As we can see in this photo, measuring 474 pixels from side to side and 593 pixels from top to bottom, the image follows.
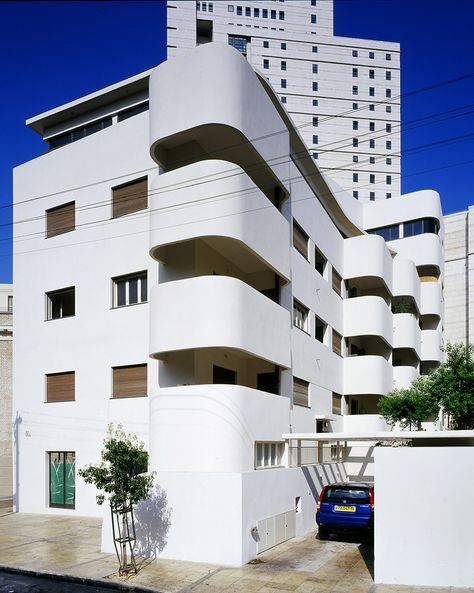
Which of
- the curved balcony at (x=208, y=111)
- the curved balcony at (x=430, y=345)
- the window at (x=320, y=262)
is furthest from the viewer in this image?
the curved balcony at (x=430, y=345)

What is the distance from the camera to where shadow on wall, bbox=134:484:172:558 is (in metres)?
13.0

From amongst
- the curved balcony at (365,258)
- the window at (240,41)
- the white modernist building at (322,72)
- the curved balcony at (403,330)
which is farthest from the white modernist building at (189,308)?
the window at (240,41)

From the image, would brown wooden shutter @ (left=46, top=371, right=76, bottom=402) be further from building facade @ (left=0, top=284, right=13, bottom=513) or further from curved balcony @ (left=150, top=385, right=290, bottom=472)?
building facade @ (left=0, top=284, right=13, bottom=513)

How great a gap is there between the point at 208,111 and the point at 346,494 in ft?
33.8

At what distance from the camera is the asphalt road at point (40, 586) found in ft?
35.2

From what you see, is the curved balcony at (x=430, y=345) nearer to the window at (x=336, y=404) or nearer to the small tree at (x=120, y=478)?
the window at (x=336, y=404)

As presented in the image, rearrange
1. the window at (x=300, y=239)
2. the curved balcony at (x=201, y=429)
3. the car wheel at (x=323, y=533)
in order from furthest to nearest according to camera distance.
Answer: the window at (x=300, y=239) → the car wheel at (x=323, y=533) → the curved balcony at (x=201, y=429)

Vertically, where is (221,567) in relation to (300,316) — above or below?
below

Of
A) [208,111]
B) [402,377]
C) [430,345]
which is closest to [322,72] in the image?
[430,345]

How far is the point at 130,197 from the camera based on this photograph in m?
19.2

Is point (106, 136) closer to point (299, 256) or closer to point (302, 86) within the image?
point (299, 256)

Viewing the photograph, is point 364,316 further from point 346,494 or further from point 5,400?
point 5,400

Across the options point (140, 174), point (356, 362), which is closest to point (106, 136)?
point (140, 174)

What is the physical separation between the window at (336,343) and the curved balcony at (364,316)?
2.51ft
